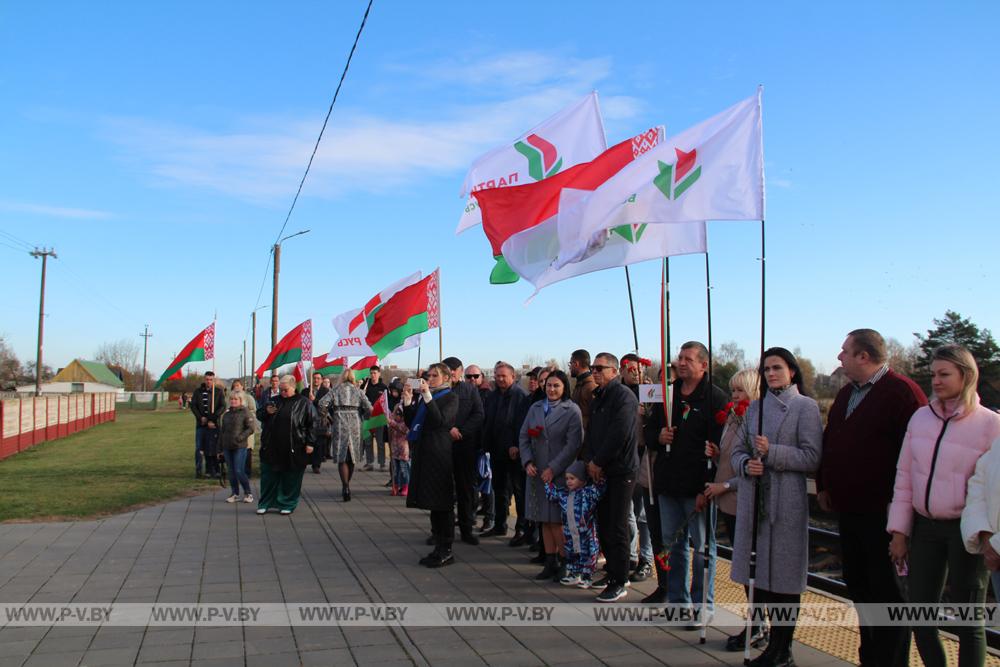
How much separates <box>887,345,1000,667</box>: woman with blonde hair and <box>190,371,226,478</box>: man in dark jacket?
44.2 feet

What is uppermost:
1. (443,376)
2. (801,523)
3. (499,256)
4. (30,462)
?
(499,256)

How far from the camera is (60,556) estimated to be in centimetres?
828

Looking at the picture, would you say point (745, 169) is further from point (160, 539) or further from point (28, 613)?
point (160, 539)

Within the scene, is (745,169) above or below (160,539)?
above

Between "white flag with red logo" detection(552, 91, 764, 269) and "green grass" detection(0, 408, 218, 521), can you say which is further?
"green grass" detection(0, 408, 218, 521)

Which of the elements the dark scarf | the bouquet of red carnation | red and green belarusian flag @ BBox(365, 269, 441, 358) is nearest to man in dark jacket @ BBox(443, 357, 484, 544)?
the dark scarf

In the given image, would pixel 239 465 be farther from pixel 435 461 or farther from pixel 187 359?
pixel 435 461

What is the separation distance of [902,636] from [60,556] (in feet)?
25.6

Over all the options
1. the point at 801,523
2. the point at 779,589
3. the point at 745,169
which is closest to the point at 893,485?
the point at 801,523

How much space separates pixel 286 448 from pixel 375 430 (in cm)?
594

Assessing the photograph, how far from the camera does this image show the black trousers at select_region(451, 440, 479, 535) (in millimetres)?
9234

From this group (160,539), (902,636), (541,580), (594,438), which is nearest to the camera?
(902,636)

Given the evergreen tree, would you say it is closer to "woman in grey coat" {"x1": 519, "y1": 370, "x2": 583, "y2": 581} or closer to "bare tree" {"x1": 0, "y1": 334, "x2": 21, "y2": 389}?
"woman in grey coat" {"x1": 519, "y1": 370, "x2": 583, "y2": 581}

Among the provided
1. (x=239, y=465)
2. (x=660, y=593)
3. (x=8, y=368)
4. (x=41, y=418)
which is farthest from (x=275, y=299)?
(x=8, y=368)
